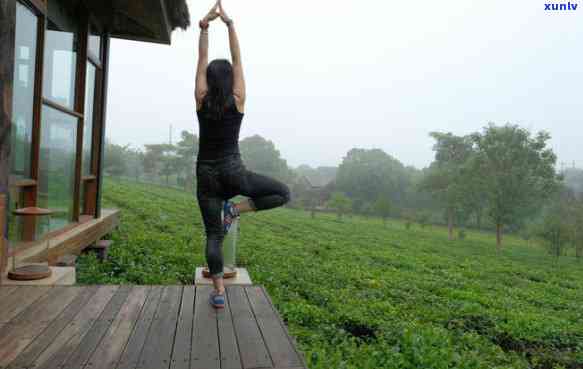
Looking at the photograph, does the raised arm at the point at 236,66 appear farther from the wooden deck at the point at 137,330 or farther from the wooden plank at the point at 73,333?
the wooden plank at the point at 73,333

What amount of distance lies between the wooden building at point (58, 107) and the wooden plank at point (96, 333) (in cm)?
73

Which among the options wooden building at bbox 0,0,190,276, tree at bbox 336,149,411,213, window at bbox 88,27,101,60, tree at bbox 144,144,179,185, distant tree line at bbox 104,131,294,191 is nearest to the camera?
wooden building at bbox 0,0,190,276

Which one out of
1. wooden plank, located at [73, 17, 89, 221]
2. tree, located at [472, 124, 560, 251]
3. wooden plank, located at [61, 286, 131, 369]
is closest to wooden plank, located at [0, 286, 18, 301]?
wooden plank, located at [61, 286, 131, 369]

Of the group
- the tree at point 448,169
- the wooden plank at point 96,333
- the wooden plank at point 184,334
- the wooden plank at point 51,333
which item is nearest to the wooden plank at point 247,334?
the wooden plank at point 184,334

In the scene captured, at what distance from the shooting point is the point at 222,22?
2357mm

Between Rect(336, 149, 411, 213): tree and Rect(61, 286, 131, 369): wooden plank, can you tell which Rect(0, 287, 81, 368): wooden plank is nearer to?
Rect(61, 286, 131, 369): wooden plank

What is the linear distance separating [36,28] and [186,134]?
37.1m

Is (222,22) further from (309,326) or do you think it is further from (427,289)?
(427,289)

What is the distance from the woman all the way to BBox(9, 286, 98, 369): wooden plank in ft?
2.34

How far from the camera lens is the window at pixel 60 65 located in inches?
147

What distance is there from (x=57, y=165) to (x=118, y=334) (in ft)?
9.32

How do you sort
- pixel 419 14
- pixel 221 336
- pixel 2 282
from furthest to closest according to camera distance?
pixel 419 14 → pixel 2 282 → pixel 221 336

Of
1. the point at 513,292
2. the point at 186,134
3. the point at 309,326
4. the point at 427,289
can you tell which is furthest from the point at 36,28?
the point at 186,134

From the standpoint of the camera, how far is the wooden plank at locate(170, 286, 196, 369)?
166 cm
